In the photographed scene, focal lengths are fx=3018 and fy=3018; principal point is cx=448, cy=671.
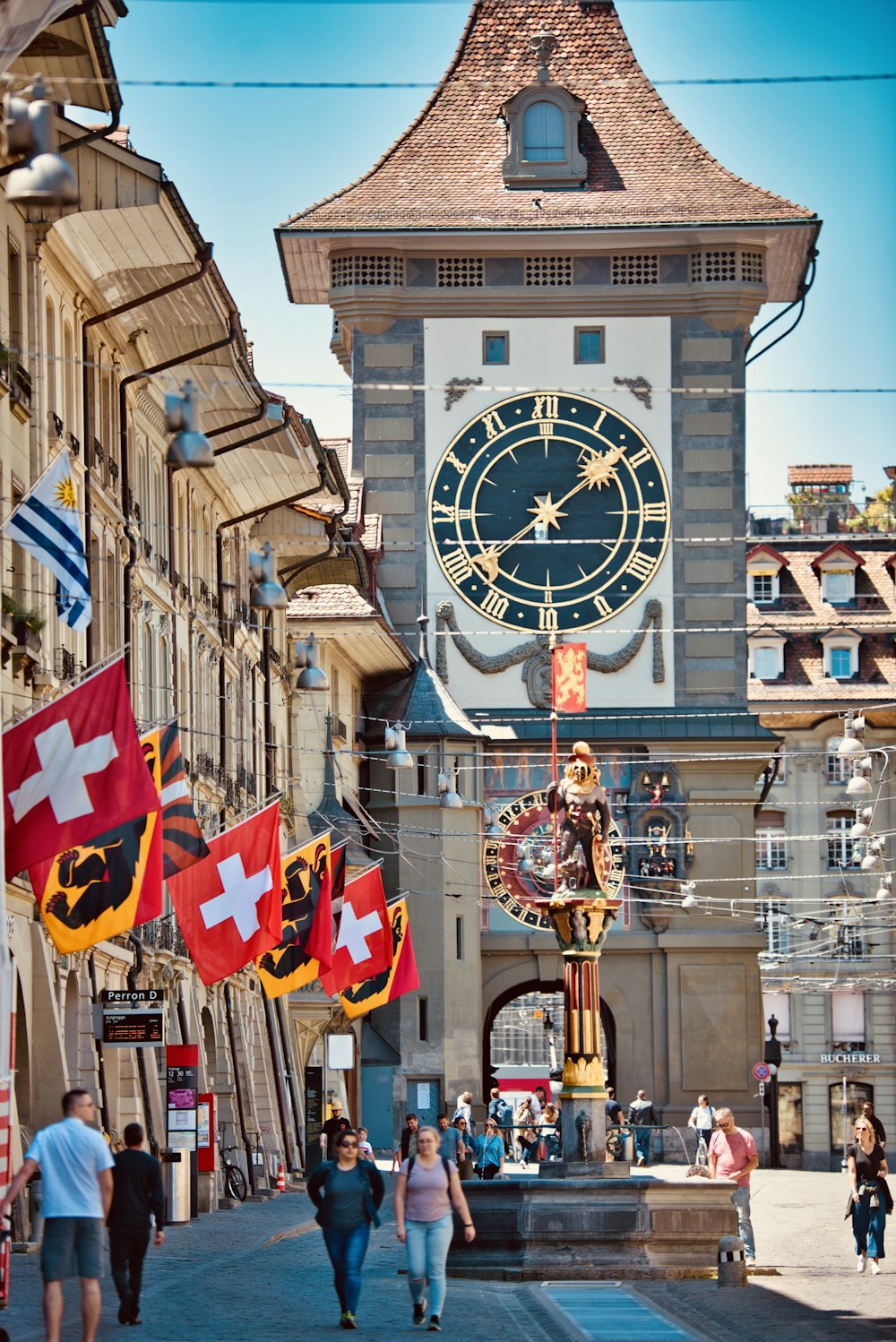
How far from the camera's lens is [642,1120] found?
195ft

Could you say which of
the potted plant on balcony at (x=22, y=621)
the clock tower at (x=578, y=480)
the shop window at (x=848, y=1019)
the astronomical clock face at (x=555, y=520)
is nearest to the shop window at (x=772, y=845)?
the shop window at (x=848, y=1019)

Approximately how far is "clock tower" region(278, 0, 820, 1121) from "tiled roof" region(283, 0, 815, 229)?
16 centimetres

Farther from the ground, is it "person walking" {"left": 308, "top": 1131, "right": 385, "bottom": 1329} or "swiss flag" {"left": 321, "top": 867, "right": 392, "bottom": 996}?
"swiss flag" {"left": 321, "top": 867, "right": 392, "bottom": 996}

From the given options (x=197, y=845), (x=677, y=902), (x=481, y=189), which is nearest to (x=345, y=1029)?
(x=677, y=902)

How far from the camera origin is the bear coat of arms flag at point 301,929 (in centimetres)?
3625

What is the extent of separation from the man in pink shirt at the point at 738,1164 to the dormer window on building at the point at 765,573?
62.4 metres

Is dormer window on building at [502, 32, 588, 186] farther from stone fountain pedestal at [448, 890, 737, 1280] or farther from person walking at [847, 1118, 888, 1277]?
stone fountain pedestal at [448, 890, 737, 1280]

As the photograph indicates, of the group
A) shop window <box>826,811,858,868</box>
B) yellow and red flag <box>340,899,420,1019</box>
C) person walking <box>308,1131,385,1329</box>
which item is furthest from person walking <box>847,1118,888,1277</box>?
shop window <box>826,811,858,868</box>

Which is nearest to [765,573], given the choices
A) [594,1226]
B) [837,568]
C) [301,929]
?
[837,568]

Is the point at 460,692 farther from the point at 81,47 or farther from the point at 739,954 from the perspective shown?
the point at 81,47

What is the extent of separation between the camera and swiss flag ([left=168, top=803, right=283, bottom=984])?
1236 inches

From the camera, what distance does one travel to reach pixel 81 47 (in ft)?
97.9

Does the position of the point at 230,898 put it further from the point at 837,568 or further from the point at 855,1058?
the point at 837,568

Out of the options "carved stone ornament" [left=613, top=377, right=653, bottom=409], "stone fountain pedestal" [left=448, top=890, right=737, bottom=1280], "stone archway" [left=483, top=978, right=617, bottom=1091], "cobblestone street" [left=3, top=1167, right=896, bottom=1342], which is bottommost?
"cobblestone street" [left=3, top=1167, right=896, bottom=1342]
